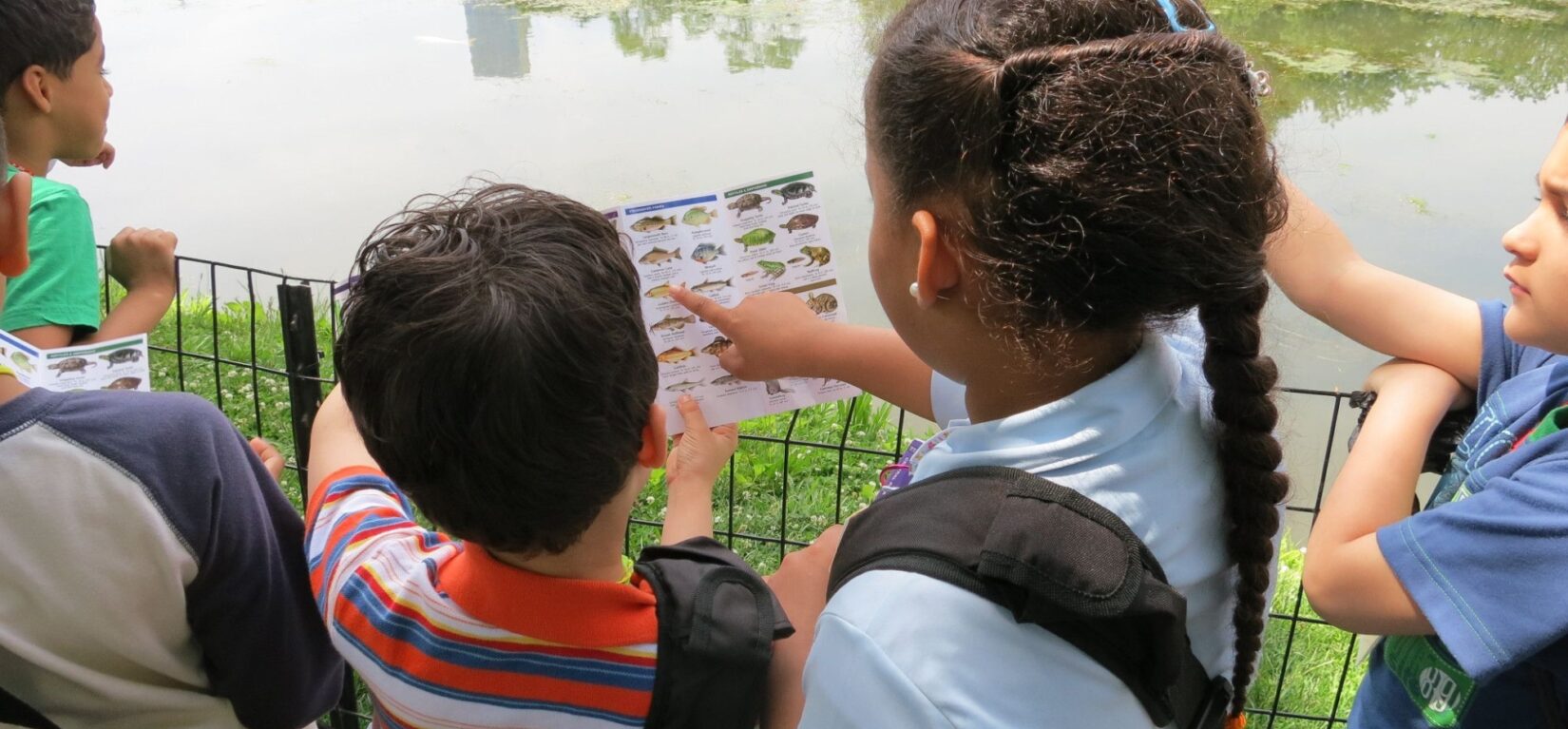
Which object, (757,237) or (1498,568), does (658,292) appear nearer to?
(757,237)

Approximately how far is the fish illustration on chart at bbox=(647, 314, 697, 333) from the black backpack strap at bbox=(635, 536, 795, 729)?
37 centimetres

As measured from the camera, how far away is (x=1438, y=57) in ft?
27.1

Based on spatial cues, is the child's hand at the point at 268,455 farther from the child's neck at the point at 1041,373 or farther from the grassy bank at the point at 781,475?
the child's neck at the point at 1041,373

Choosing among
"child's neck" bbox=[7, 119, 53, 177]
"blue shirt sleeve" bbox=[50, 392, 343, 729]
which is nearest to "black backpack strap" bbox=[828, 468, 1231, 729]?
"blue shirt sleeve" bbox=[50, 392, 343, 729]

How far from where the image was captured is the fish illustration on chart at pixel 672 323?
1366mm

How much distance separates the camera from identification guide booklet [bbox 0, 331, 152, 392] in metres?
1.37

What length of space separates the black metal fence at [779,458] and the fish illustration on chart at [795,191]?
52 centimetres

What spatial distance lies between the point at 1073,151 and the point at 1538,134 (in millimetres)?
7069

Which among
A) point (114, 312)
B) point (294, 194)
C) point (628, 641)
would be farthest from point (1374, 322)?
point (294, 194)

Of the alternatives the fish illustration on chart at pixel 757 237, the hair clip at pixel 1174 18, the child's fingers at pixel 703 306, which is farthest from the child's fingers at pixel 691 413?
the hair clip at pixel 1174 18

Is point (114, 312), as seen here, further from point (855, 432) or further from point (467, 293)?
point (855, 432)

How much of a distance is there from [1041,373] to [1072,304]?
0.07m

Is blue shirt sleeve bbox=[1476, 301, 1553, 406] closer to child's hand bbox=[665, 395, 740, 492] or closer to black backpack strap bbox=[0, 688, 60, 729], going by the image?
child's hand bbox=[665, 395, 740, 492]

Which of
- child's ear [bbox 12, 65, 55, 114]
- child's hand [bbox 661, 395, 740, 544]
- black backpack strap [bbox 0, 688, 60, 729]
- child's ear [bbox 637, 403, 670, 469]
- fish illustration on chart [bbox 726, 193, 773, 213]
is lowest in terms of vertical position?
black backpack strap [bbox 0, 688, 60, 729]
